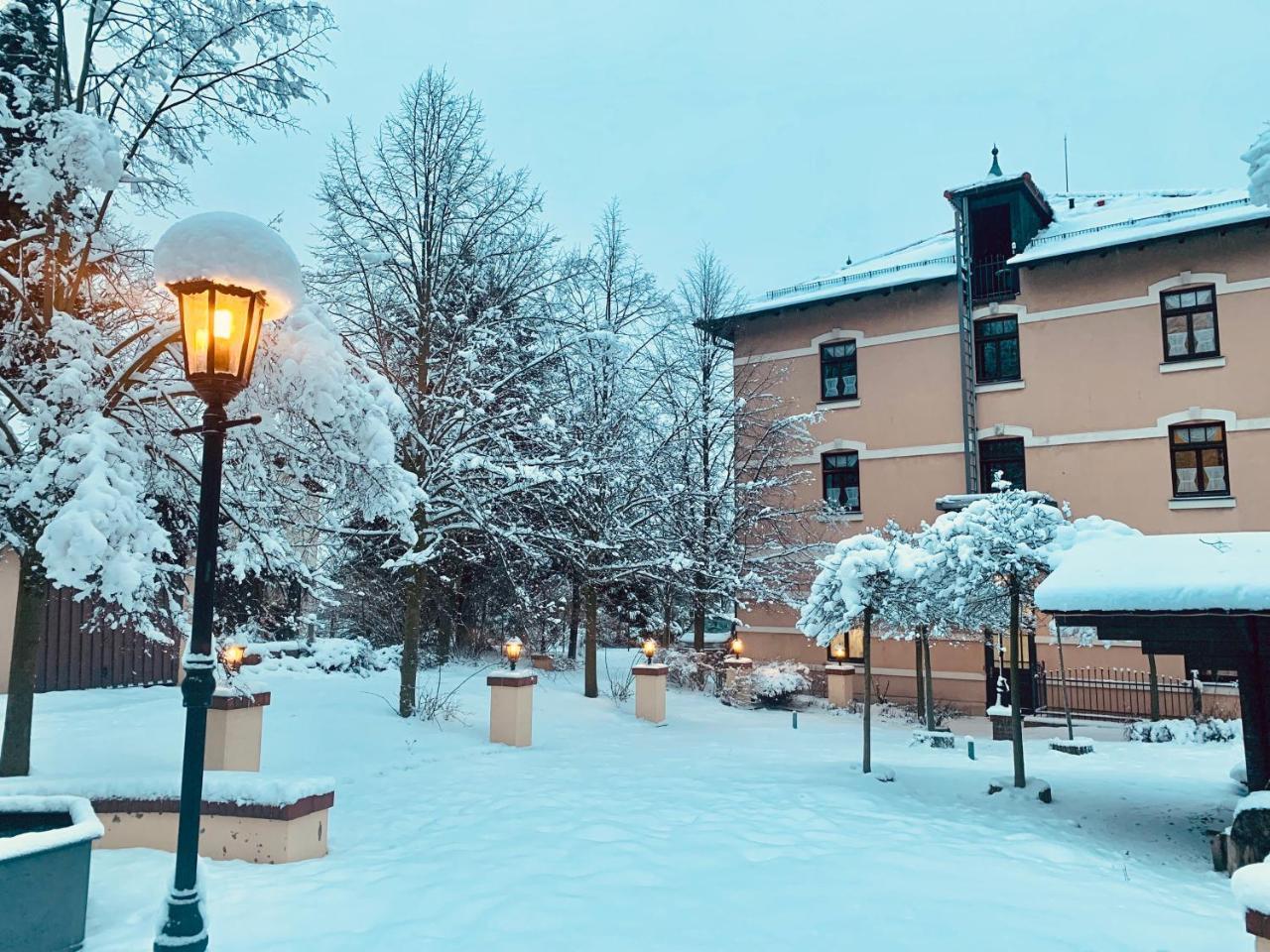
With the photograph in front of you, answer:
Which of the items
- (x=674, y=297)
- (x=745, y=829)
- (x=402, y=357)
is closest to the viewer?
(x=745, y=829)

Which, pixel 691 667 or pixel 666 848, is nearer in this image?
pixel 666 848

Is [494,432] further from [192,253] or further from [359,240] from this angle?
[192,253]

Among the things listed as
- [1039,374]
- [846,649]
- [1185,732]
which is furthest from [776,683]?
[1039,374]

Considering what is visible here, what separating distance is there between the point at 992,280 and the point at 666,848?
17059 mm

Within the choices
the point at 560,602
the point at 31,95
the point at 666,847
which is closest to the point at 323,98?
the point at 31,95

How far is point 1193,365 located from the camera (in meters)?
17.5

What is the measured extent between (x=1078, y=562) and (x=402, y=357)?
33.4 feet

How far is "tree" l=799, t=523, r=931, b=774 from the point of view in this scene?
10648 mm

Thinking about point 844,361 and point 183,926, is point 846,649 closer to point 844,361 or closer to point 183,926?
point 844,361

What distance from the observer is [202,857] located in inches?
231

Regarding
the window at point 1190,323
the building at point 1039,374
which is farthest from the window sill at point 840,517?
the window at point 1190,323

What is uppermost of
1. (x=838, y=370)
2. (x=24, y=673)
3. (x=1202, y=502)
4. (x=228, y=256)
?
(x=838, y=370)

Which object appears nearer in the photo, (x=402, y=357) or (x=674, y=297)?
(x=402, y=357)

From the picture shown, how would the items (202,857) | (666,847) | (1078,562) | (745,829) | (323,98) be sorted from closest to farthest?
(202,857) < (666,847) < (745,829) < (1078,562) < (323,98)
